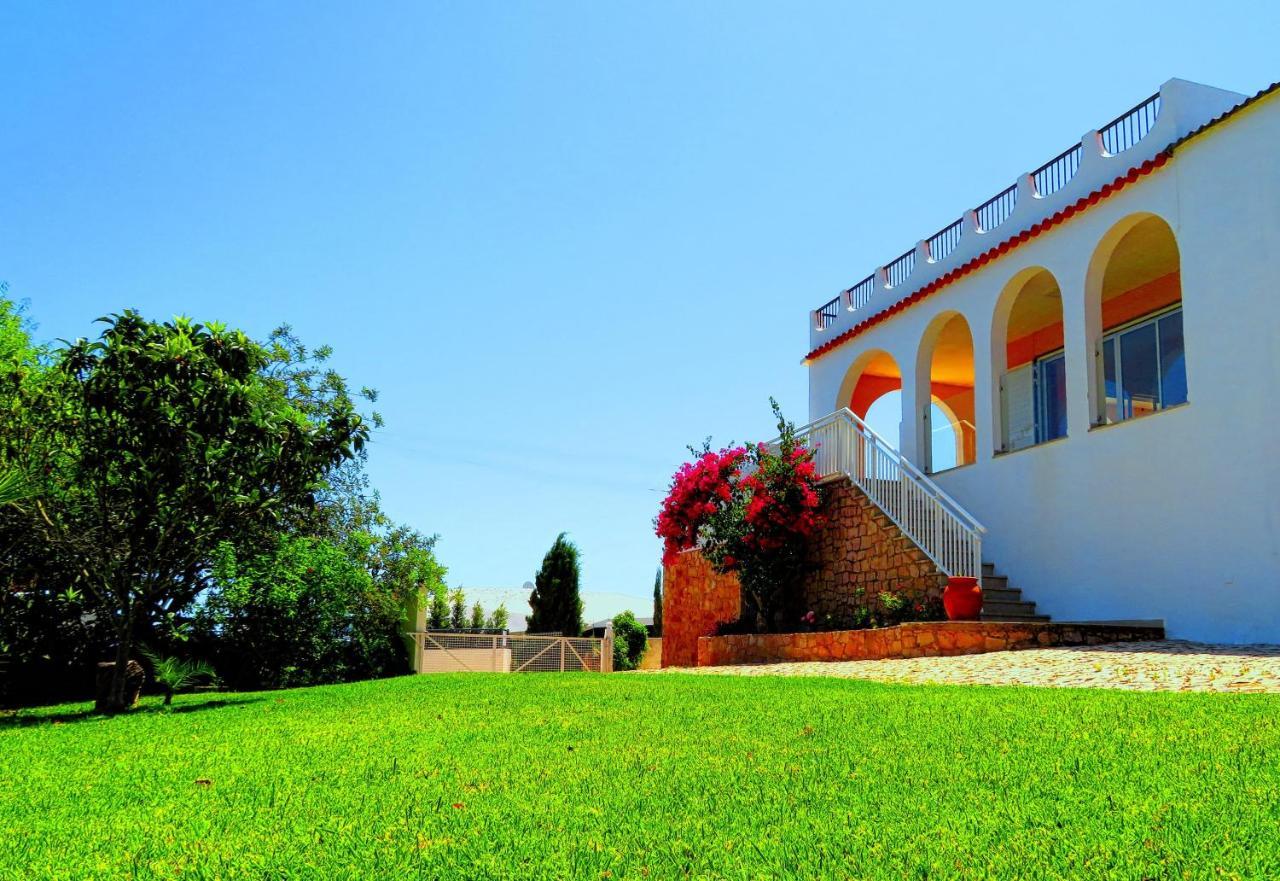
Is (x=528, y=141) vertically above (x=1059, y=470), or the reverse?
(x=528, y=141)

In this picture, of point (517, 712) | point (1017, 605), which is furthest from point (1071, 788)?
point (1017, 605)

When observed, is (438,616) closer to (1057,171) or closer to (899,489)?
(899,489)

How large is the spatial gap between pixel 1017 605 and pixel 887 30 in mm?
7555

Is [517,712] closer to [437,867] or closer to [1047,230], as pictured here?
Result: [437,867]

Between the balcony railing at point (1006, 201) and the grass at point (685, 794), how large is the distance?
880 centimetres

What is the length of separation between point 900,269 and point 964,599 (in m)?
7.68

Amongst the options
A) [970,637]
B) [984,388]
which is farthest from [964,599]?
[984,388]

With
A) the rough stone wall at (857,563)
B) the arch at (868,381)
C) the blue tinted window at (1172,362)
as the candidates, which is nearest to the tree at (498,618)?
the arch at (868,381)

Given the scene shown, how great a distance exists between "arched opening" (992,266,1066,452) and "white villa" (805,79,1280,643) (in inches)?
1.5

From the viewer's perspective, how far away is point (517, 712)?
6.97 metres

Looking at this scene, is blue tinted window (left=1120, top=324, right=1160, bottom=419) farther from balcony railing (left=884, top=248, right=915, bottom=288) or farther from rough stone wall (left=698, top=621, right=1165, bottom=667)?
balcony railing (left=884, top=248, right=915, bottom=288)

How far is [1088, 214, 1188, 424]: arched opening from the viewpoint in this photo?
1276 cm

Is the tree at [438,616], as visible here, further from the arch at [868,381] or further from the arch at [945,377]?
the arch at [945,377]

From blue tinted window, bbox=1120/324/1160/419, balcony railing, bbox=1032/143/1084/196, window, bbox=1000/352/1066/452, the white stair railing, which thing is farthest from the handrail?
balcony railing, bbox=1032/143/1084/196
